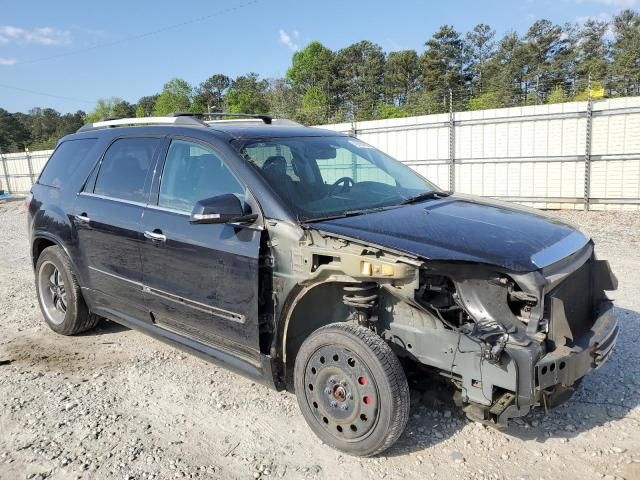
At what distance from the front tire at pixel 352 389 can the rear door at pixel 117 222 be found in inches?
67.0

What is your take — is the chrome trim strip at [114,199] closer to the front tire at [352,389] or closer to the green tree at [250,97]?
the front tire at [352,389]

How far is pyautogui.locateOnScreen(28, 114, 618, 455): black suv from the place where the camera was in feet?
8.68

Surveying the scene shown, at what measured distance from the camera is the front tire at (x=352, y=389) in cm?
276

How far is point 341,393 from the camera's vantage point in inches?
116

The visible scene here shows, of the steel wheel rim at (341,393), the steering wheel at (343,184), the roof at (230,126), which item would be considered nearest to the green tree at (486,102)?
the roof at (230,126)

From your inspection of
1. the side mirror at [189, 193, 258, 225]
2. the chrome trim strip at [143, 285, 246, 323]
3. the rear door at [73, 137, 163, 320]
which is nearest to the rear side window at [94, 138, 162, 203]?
the rear door at [73, 137, 163, 320]

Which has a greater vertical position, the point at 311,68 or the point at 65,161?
the point at 311,68

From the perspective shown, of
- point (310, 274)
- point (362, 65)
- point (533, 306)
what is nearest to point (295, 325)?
point (310, 274)

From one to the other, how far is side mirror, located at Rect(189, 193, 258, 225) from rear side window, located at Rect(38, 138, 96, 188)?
94.3 inches

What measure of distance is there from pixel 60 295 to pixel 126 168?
1.74m

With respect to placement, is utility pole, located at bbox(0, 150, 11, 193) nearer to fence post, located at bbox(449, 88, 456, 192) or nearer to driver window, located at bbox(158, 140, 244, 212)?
fence post, located at bbox(449, 88, 456, 192)

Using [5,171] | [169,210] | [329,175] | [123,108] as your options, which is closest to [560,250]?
[329,175]

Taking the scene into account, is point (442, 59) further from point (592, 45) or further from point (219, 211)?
point (219, 211)

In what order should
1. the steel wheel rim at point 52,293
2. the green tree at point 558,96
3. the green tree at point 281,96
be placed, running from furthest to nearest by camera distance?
the green tree at point 281,96 → the green tree at point 558,96 → the steel wheel rim at point 52,293
